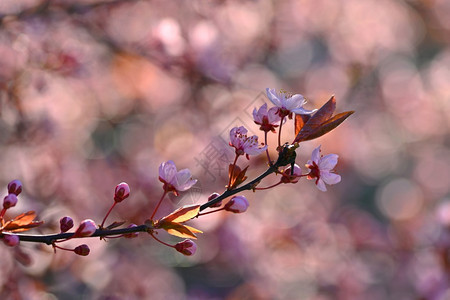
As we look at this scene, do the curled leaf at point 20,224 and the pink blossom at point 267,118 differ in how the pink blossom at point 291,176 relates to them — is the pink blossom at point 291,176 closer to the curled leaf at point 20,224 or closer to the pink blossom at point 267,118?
the pink blossom at point 267,118

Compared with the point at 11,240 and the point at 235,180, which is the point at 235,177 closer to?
the point at 235,180

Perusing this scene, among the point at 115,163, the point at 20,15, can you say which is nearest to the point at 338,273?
the point at 115,163

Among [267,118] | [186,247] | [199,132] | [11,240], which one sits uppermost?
[267,118]

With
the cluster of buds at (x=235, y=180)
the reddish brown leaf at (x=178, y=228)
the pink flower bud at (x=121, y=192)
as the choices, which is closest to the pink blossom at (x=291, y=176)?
the cluster of buds at (x=235, y=180)

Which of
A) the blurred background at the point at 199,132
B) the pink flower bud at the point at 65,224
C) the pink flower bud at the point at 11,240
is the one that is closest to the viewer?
the pink flower bud at the point at 11,240

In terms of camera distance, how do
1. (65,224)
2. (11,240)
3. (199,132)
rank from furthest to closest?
(199,132) → (65,224) → (11,240)

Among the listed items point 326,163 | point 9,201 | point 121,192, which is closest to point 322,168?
point 326,163

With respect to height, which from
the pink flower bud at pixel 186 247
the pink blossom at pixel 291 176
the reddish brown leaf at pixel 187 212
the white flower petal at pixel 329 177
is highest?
the pink blossom at pixel 291 176

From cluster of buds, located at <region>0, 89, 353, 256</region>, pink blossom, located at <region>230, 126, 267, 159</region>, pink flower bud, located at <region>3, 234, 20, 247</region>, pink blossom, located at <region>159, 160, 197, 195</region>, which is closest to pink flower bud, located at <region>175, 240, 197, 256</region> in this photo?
cluster of buds, located at <region>0, 89, 353, 256</region>

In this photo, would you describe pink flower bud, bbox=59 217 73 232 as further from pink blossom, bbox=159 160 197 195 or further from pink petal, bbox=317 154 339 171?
pink petal, bbox=317 154 339 171
